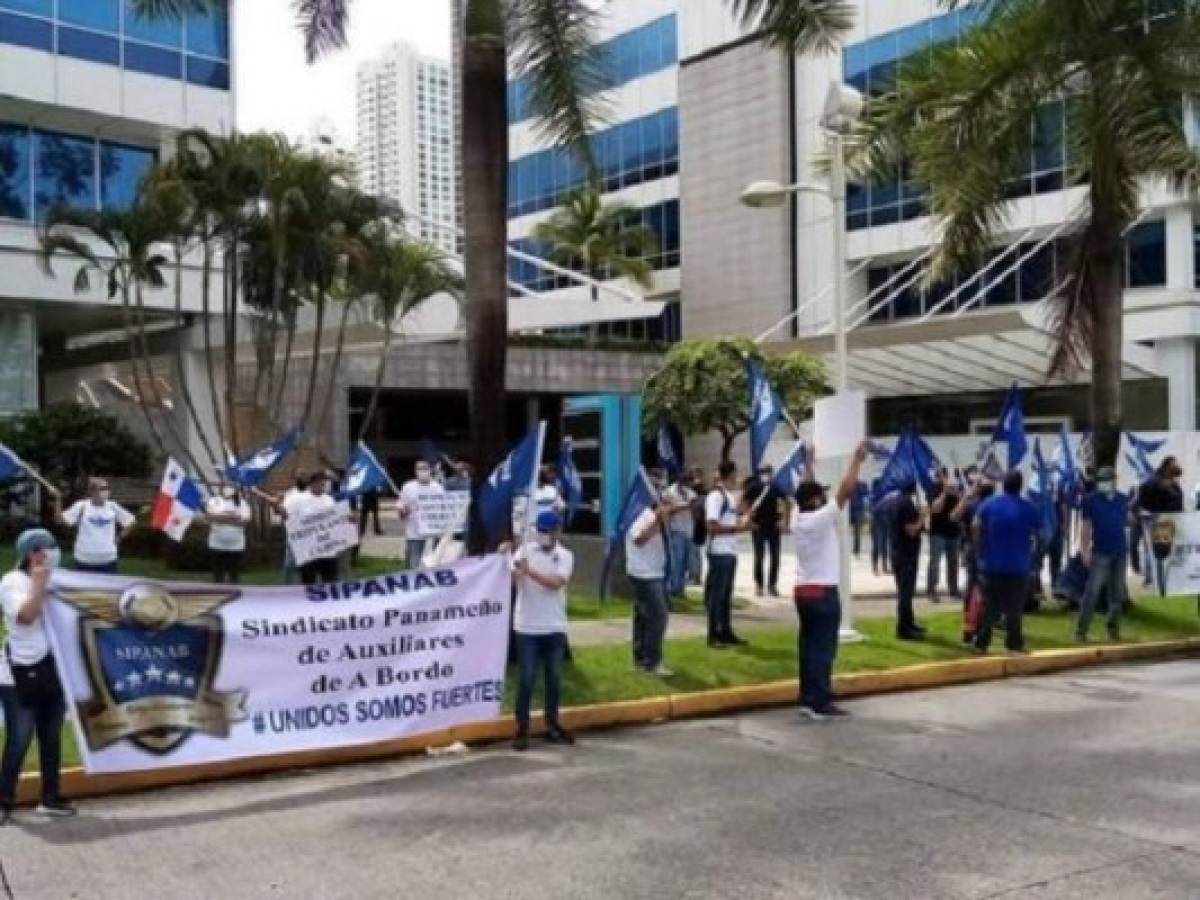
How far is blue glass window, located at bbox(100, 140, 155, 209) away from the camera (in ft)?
101

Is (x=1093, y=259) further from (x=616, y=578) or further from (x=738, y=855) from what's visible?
(x=738, y=855)

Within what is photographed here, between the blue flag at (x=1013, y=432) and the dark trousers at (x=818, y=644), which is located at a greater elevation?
the blue flag at (x=1013, y=432)

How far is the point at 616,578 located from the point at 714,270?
114ft

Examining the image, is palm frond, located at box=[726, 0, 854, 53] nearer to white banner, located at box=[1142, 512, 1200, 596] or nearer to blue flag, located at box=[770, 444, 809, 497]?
blue flag, located at box=[770, 444, 809, 497]

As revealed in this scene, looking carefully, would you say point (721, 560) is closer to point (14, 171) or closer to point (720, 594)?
point (720, 594)

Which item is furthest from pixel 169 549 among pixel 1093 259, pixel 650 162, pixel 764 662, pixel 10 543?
pixel 650 162

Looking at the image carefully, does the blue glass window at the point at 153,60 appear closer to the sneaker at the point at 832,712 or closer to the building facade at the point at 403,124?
the building facade at the point at 403,124

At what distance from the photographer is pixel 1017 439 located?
50.6 feet

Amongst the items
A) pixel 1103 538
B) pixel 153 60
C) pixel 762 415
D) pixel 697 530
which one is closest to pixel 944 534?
pixel 697 530

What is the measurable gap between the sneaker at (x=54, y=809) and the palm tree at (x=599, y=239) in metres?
45.0

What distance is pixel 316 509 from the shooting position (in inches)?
583

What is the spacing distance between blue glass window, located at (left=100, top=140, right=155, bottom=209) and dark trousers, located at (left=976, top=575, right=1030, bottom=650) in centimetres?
2286

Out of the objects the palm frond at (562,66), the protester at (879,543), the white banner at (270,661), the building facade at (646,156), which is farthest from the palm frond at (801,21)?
the building facade at (646,156)

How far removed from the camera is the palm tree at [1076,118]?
1579 centimetres
